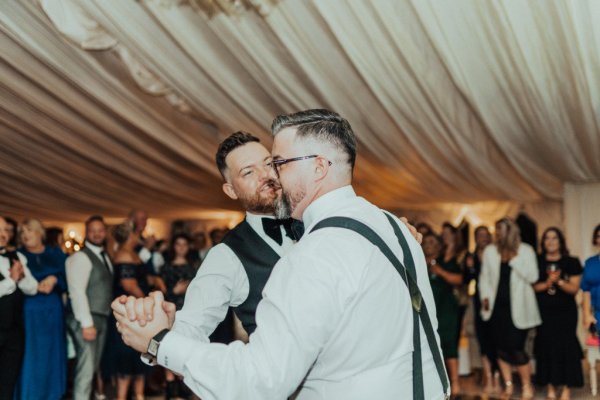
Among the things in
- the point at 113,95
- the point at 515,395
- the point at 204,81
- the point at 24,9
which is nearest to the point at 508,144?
the point at 515,395

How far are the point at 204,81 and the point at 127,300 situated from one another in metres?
3.83

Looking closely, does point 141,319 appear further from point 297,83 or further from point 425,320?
point 297,83

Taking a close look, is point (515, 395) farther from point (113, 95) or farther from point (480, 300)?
point (113, 95)

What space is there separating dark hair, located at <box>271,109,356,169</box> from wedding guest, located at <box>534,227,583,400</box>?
14.9ft

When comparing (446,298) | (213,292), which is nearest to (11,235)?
(213,292)

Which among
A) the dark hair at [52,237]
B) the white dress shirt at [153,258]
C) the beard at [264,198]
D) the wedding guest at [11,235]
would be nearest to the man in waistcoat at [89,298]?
the wedding guest at [11,235]

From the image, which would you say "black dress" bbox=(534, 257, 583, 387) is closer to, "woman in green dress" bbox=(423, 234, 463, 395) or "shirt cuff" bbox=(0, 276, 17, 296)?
"woman in green dress" bbox=(423, 234, 463, 395)

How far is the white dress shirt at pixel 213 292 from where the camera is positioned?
188cm

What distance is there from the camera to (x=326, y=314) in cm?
124

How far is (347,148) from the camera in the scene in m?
1.49

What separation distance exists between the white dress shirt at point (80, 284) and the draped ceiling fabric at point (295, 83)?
1.12 meters

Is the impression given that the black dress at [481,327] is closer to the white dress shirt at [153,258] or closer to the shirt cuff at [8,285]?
the white dress shirt at [153,258]

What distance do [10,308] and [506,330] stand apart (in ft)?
11.9

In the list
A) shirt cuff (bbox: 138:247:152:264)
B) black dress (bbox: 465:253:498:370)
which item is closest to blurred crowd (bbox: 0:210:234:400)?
shirt cuff (bbox: 138:247:152:264)
